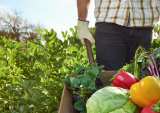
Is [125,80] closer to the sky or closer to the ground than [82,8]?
closer to the ground

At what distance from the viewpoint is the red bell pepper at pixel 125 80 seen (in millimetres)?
2186

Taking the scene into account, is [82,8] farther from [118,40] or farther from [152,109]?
[152,109]

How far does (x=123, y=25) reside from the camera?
3.66 meters

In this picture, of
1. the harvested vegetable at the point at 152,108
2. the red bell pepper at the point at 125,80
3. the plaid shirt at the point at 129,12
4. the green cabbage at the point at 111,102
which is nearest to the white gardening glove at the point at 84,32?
the plaid shirt at the point at 129,12

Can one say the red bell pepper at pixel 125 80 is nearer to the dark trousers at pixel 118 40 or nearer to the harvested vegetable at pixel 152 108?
the harvested vegetable at pixel 152 108

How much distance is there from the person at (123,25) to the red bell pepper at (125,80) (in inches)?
52.7

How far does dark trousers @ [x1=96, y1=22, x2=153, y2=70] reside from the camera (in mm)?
3602

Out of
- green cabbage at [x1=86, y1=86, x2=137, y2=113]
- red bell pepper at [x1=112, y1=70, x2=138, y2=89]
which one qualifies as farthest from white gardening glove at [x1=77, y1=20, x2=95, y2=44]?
green cabbage at [x1=86, y1=86, x2=137, y2=113]

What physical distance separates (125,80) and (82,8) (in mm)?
1874

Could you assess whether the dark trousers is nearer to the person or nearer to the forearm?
the person

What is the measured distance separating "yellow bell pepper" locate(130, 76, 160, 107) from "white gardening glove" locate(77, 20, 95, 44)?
5.66 feet

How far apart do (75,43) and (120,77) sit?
340 cm

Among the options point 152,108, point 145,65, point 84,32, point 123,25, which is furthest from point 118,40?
point 152,108

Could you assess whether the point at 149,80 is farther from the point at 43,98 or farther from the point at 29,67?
the point at 29,67
